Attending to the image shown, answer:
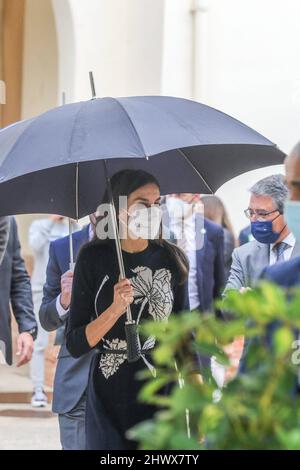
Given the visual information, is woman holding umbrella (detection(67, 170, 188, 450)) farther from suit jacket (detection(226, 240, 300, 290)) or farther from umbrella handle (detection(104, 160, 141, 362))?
suit jacket (detection(226, 240, 300, 290))

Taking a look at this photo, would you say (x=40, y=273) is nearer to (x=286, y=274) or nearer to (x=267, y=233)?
(x=267, y=233)

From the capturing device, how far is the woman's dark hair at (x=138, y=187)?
4691 mm

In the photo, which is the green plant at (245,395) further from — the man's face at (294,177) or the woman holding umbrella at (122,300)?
the woman holding umbrella at (122,300)

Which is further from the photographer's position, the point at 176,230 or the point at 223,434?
the point at 176,230

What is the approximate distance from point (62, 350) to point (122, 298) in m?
0.97

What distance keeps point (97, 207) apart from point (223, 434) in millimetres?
3230

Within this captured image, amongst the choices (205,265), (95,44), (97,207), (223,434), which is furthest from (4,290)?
(95,44)

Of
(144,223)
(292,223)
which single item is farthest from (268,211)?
(292,223)

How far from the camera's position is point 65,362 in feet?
17.3

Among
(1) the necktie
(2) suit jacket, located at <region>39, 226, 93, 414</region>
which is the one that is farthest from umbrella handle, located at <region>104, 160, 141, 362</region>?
(1) the necktie

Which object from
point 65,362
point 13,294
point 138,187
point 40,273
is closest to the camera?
point 138,187

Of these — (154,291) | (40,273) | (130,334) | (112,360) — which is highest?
(154,291)

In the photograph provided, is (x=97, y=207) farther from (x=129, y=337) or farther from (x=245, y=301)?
(x=245, y=301)

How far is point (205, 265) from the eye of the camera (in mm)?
8203
